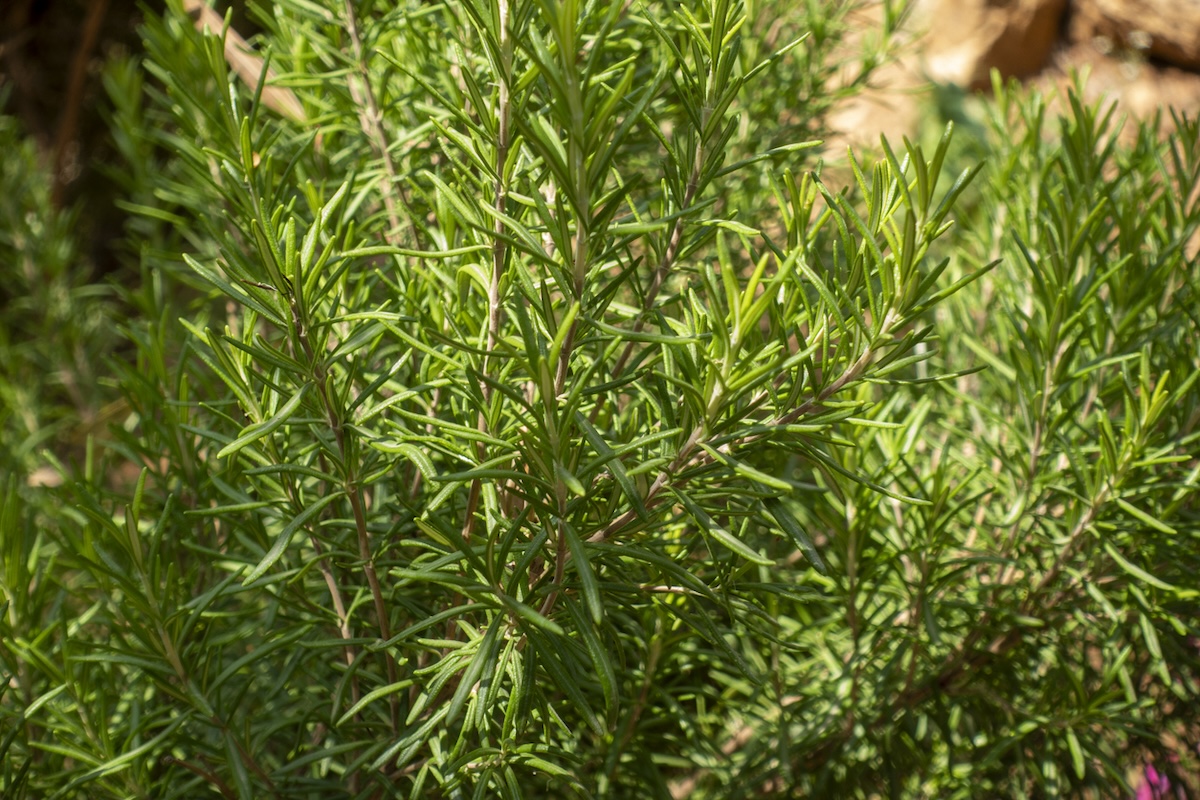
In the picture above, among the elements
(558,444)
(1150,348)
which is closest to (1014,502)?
(1150,348)

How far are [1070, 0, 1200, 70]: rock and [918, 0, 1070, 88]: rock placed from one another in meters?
0.24

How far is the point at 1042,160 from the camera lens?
0.71 meters

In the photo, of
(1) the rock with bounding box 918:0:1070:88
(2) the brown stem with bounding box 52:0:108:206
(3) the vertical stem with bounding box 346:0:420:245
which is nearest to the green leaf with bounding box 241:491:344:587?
(3) the vertical stem with bounding box 346:0:420:245

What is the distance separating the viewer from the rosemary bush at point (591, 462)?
325 millimetres

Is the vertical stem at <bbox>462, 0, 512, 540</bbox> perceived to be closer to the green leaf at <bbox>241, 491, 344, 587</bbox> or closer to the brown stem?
the green leaf at <bbox>241, 491, 344, 587</bbox>

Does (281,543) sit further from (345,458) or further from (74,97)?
(74,97)

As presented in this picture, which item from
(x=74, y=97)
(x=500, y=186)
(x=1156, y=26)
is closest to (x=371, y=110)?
(x=500, y=186)

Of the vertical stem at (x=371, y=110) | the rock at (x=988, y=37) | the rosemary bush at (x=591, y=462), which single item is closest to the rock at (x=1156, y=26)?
the rock at (x=988, y=37)

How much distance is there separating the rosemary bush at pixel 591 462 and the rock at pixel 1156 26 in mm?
3894

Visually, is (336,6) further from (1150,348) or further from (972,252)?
(972,252)

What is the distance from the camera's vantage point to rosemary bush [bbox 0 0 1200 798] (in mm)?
325

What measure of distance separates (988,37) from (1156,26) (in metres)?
0.67

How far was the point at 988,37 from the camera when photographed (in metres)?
3.98

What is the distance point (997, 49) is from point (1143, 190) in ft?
13.0
